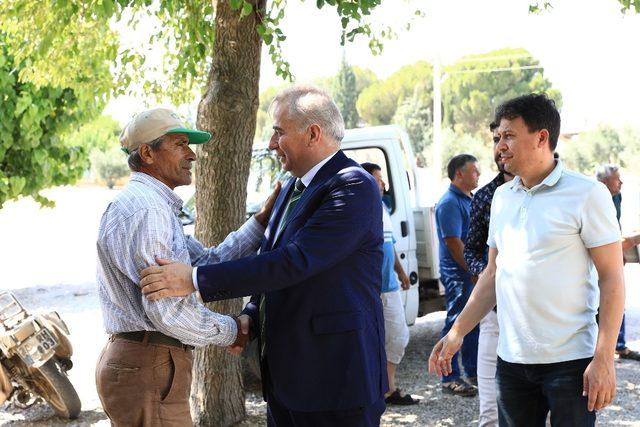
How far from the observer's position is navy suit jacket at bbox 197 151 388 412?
112 inches

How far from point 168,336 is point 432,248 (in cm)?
520

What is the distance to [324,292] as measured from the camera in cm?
288

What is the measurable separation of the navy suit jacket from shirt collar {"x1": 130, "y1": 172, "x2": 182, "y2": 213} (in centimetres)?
40

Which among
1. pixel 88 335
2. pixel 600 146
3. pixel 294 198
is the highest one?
pixel 600 146

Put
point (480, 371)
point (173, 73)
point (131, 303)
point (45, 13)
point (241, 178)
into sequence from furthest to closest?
point (173, 73) < point (45, 13) < point (241, 178) < point (480, 371) < point (131, 303)

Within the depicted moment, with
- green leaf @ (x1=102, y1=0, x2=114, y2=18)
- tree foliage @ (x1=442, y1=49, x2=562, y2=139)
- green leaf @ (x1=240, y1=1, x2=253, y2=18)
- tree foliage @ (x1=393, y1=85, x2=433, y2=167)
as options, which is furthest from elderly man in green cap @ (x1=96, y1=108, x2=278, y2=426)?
tree foliage @ (x1=442, y1=49, x2=562, y2=139)

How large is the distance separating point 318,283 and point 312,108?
0.64 metres

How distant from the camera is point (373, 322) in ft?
9.70

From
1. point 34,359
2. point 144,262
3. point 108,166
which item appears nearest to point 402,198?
point 34,359

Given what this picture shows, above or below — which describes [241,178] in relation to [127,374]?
above

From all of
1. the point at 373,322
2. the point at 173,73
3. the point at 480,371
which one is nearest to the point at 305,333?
the point at 373,322

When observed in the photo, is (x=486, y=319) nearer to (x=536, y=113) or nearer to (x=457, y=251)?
(x=536, y=113)

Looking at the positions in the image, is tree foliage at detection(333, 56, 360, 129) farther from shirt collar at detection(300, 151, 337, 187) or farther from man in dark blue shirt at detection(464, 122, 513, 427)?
shirt collar at detection(300, 151, 337, 187)

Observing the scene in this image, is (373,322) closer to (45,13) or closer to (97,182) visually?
(45,13)
